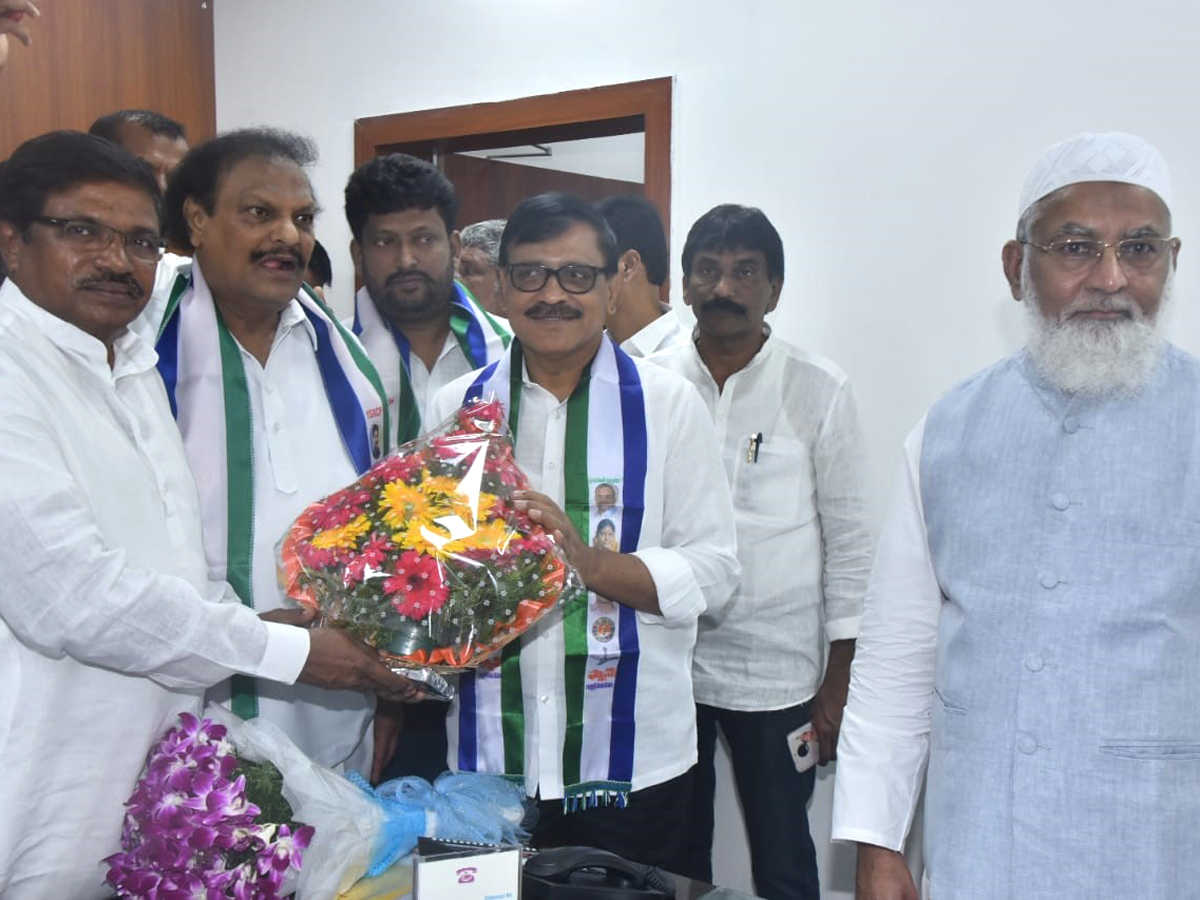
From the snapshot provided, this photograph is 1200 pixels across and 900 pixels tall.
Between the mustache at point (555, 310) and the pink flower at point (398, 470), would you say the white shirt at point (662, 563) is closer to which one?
the mustache at point (555, 310)

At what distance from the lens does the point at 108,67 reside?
13.4 feet

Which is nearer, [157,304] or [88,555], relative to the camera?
[88,555]

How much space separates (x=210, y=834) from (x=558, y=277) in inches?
46.1

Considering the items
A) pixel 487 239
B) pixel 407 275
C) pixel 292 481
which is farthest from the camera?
pixel 487 239

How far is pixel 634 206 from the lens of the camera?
3.37 metres

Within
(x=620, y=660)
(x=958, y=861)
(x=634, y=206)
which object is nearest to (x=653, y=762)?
(x=620, y=660)

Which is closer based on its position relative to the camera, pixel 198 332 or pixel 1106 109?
pixel 198 332

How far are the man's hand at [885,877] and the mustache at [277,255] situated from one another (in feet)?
4.93

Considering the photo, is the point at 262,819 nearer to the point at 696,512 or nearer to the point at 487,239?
the point at 696,512

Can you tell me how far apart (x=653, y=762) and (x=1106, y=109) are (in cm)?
208

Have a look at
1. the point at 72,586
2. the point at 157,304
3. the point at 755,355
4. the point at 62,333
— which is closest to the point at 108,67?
the point at 157,304

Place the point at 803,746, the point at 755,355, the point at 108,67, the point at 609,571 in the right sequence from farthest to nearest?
the point at 108,67, the point at 755,355, the point at 803,746, the point at 609,571

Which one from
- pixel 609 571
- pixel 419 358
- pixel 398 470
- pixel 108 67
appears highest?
pixel 108 67

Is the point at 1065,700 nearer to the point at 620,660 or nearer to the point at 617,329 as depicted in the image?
the point at 620,660
